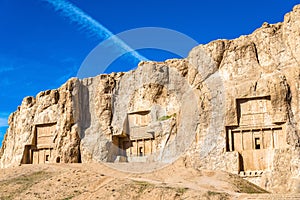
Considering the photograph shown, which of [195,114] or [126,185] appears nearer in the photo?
[126,185]

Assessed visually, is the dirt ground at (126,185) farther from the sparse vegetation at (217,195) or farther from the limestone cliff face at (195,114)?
the limestone cliff face at (195,114)

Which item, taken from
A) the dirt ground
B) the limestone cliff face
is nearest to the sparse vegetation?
the dirt ground

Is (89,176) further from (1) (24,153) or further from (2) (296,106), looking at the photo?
(1) (24,153)

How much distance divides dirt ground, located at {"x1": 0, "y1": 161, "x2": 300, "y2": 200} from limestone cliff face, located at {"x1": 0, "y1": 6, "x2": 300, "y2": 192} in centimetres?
374

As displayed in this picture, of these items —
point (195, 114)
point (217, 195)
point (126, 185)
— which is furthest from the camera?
point (195, 114)

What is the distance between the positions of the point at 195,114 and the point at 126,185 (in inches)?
501

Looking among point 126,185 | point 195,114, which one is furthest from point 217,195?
point 195,114

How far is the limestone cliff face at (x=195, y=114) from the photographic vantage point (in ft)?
121

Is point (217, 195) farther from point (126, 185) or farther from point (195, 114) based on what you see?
point (195, 114)

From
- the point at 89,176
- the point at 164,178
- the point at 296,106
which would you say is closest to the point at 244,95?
the point at 296,106

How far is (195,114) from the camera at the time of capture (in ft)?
132

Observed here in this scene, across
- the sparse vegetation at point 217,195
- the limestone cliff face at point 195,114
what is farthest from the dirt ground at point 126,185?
the limestone cliff face at point 195,114

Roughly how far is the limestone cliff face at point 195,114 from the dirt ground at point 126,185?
374 cm

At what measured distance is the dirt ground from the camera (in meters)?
27.2
